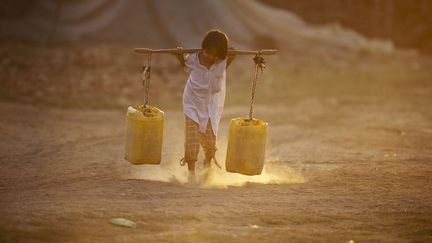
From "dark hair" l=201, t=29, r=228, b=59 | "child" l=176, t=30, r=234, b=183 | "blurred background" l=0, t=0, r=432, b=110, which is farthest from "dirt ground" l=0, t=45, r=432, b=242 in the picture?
"blurred background" l=0, t=0, r=432, b=110

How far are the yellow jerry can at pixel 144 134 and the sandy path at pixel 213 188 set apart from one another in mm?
243

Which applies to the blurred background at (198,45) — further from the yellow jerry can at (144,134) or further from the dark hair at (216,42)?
the dark hair at (216,42)

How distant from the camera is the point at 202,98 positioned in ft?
18.6

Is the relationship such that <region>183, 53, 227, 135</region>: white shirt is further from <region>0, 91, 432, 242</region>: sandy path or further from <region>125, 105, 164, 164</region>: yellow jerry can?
<region>0, 91, 432, 242</region>: sandy path

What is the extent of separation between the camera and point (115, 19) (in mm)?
16562

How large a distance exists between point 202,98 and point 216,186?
78cm

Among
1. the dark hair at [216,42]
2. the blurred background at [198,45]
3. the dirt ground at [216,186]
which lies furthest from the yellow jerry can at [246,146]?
the blurred background at [198,45]

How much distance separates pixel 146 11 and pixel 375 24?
7.38 metres

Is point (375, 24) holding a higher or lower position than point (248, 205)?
higher

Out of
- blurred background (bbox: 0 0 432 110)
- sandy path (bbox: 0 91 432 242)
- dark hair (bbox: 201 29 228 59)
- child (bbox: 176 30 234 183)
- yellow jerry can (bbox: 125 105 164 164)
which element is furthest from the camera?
blurred background (bbox: 0 0 432 110)

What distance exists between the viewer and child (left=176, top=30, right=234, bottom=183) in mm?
5570

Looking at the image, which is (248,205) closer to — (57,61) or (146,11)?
(57,61)

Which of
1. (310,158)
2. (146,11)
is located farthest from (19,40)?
(310,158)

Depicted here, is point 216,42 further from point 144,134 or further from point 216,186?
point 216,186
